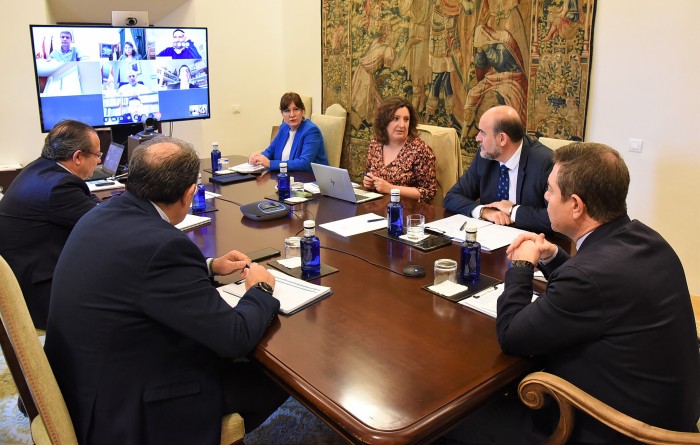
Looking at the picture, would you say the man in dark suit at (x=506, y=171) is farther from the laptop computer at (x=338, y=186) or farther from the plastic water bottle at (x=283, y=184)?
the plastic water bottle at (x=283, y=184)

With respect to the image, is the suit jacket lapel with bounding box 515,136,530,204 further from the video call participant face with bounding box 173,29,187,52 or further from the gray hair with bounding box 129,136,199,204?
the video call participant face with bounding box 173,29,187,52

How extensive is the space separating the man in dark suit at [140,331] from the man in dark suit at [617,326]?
0.69 metres

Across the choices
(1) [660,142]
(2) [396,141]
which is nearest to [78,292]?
(2) [396,141]

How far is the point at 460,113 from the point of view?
4184 millimetres

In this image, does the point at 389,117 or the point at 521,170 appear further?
the point at 389,117

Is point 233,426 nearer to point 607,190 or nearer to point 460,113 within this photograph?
point 607,190

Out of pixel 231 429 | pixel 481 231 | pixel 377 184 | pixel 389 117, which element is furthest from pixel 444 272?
pixel 389 117

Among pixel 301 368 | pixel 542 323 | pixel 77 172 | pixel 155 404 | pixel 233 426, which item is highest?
pixel 77 172

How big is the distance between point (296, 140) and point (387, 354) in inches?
115

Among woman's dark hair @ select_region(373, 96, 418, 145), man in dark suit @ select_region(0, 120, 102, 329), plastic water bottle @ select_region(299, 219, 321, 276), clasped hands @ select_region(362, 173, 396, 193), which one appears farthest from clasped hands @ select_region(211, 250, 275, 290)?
woman's dark hair @ select_region(373, 96, 418, 145)

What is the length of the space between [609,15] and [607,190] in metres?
2.38

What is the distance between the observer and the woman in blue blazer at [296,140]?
3994mm

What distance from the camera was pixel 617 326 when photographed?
1.23m

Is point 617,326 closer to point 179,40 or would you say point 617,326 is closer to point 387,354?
point 387,354
